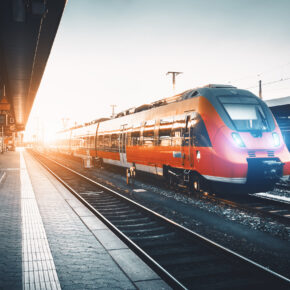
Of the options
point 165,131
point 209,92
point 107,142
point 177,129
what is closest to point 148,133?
point 165,131

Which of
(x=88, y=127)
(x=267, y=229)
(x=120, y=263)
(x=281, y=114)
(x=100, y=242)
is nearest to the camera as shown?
(x=120, y=263)

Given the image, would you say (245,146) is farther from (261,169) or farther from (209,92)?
(209,92)

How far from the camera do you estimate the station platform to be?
159 inches

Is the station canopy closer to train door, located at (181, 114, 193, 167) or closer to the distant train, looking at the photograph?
the distant train

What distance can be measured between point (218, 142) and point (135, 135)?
22.0 feet

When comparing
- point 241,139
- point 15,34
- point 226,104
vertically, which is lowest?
point 241,139

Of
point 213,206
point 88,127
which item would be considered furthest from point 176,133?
point 88,127

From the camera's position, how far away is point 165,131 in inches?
458

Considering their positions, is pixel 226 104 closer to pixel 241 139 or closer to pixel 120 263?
pixel 241 139

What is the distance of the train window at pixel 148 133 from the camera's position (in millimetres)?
12820

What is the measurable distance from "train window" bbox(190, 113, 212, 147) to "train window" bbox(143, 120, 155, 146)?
131 inches

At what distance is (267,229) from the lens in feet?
22.4

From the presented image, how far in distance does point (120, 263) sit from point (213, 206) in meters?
4.89

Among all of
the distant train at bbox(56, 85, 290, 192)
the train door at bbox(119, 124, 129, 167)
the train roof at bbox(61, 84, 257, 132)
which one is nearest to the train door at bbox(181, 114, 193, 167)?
the distant train at bbox(56, 85, 290, 192)
